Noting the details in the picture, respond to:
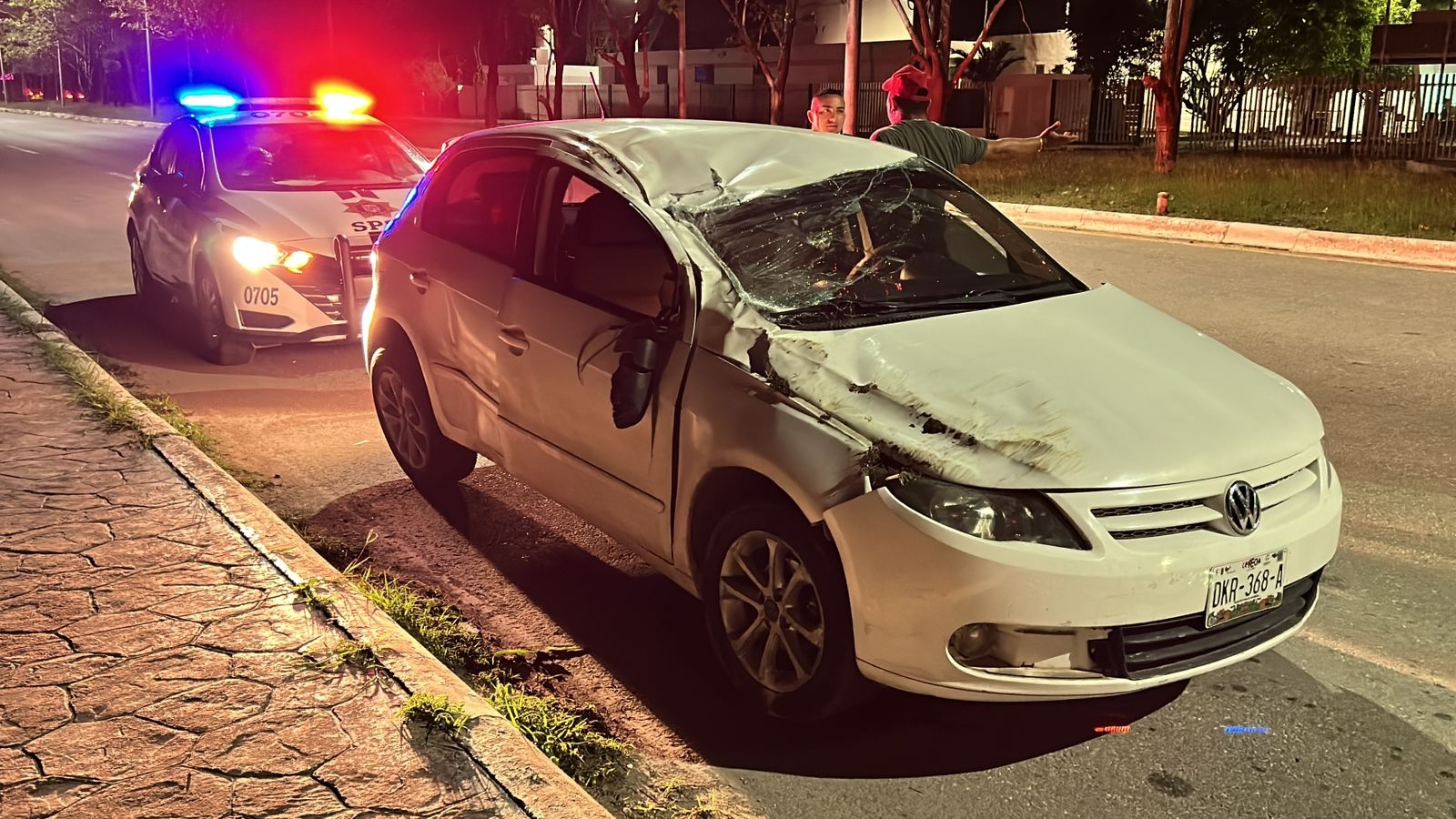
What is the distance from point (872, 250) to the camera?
14.2 ft

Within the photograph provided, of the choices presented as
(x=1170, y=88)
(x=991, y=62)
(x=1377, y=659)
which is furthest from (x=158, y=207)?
(x=991, y=62)

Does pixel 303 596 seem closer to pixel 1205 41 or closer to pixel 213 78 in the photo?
pixel 1205 41

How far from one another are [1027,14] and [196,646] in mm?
42828

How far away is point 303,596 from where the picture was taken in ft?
13.7

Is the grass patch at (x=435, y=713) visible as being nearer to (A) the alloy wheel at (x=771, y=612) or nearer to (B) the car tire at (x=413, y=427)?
A: (A) the alloy wheel at (x=771, y=612)

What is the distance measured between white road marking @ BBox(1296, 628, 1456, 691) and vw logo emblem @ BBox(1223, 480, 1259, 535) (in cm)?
104

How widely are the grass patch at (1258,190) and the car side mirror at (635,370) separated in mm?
11312

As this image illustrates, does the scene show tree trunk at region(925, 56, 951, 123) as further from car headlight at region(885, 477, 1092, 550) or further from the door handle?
car headlight at region(885, 477, 1092, 550)

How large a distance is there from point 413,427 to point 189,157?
453 centimetres

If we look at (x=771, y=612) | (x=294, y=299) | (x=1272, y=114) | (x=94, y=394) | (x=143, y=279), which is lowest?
(x=94, y=394)

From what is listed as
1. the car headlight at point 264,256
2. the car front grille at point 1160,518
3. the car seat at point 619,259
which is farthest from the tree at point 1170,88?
the car front grille at point 1160,518

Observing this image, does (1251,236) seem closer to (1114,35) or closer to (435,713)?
(435,713)

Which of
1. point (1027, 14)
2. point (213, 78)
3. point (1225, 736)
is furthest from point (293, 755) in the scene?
point (213, 78)

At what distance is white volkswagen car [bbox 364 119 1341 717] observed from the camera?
311 cm
